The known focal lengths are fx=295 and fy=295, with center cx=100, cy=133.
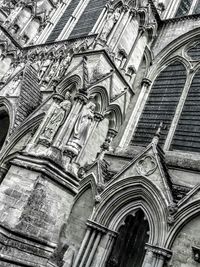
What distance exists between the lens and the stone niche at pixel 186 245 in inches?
243

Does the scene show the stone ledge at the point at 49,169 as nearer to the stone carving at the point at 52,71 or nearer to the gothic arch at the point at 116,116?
the gothic arch at the point at 116,116

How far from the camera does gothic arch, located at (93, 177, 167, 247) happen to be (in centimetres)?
716

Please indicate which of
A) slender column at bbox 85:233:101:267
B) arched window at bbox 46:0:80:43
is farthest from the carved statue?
arched window at bbox 46:0:80:43

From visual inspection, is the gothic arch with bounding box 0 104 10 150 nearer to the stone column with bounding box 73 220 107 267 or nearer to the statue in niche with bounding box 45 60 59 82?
the statue in niche with bounding box 45 60 59 82

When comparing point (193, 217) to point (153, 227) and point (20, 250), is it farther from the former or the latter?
point (20, 250)

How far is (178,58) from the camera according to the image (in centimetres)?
1141

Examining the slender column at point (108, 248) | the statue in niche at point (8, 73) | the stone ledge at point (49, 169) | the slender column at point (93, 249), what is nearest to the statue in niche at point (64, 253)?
the slender column at point (93, 249)

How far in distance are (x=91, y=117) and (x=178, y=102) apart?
362 centimetres

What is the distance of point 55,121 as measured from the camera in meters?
7.48

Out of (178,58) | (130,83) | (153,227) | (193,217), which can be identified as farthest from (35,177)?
(178,58)

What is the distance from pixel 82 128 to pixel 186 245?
11.8ft

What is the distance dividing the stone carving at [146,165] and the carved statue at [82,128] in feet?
5.41

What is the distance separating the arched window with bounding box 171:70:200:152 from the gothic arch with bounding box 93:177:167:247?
82.9 inches

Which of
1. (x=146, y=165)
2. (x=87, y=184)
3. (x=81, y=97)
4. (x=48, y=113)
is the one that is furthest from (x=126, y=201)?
(x=48, y=113)
